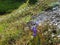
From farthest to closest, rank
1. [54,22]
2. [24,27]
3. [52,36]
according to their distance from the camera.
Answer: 1. [24,27]
2. [54,22]
3. [52,36]

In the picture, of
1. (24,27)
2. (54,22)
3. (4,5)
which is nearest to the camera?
(54,22)

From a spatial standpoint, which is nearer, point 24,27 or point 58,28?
point 58,28

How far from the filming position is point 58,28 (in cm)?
738

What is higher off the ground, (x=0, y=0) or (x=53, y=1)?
(x=53, y=1)

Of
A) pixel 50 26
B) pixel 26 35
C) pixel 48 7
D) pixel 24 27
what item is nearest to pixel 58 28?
pixel 50 26

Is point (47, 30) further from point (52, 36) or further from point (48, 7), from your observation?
point (48, 7)

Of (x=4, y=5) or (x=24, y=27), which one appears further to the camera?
(x=4, y=5)

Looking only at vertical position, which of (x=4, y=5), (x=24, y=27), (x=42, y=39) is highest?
(x=42, y=39)

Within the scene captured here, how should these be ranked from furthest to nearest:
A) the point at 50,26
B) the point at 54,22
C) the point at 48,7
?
the point at 48,7 → the point at 54,22 → the point at 50,26

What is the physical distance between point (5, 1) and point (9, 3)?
2.96ft

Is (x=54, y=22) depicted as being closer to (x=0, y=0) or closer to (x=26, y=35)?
(x=26, y=35)

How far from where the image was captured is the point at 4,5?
26.4 meters

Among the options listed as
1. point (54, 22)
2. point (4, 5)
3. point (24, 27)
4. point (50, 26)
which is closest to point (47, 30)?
point (50, 26)

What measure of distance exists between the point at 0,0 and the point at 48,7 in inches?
721
